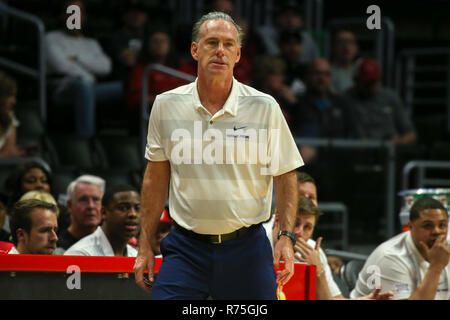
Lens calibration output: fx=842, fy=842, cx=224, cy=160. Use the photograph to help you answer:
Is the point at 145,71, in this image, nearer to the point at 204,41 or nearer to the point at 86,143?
the point at 86,143

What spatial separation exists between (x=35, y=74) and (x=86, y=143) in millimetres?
768

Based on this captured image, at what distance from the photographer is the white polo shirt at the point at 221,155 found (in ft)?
9.75

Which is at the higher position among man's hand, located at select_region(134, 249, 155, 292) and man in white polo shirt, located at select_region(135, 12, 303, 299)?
man in white polo shirt, located at select_region(135, 12, 303, 299)

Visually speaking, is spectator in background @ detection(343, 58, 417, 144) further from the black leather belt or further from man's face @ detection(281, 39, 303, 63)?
the black leather belt

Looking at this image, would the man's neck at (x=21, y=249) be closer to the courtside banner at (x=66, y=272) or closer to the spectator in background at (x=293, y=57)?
the courtside banner at (x=66, y=272)

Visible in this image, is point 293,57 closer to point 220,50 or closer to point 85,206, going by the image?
point 85,206

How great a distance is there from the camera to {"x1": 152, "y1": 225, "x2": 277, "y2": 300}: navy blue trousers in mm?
2939

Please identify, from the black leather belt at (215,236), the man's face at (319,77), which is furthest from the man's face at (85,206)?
the man's face at (319,77)

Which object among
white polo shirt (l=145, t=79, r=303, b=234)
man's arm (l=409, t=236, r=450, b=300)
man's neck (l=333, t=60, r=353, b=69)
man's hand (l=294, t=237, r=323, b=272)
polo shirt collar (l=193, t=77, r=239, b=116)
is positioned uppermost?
man's neck (l=333, t=60, r=353, b=69)

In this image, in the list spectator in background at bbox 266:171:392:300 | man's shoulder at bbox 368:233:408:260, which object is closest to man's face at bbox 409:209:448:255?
man's shoulder at bbox 368:233:408:260

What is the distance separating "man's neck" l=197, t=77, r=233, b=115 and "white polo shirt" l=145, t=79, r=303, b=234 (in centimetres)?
3

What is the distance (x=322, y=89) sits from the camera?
26.4 ft

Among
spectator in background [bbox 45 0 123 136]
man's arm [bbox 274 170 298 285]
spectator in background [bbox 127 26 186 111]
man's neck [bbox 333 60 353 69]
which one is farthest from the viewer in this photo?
man's neck [bbox 333 60 353 69]

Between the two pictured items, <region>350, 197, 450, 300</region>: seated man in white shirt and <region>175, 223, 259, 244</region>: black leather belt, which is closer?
<region>175, 223, 259, 244</region>: black leather belt
